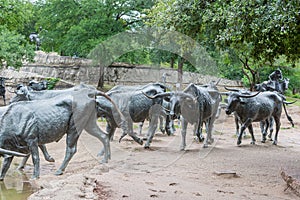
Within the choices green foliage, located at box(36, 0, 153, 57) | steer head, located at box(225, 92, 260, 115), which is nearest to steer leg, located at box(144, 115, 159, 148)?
steer head, located at box(225, 92, 260, 115)

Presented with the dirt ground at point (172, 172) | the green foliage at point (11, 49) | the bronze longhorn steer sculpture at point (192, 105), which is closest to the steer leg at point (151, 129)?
the dirt ground at point (172, 172)

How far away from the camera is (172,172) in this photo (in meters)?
9.05

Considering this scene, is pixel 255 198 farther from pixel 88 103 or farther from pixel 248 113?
pixel 248 113

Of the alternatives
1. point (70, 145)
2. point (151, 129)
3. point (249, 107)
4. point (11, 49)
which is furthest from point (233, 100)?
point (11, 49)

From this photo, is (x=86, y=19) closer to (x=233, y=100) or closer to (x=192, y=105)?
(x=233, y=100)

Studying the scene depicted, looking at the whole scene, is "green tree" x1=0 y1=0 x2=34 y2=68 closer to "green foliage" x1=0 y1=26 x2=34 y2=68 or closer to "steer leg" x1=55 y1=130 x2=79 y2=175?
"green foliage" x1=0 y1=26 x2=34 y2=68

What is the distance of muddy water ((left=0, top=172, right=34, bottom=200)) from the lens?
7270 millimetres

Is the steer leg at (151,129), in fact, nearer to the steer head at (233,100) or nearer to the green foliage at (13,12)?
the steer head at (233,100)

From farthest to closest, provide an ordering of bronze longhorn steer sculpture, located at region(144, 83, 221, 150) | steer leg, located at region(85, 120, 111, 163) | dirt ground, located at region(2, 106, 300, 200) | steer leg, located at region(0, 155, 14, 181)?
bronze longhorn steer sculpture, located at region(144, 83, 221, 150) < steer leg, located at region(85, 120, 111, 163) < steer leg, located at region(0, 155, 14, 181) < dirt ground, located at region(2, 106, 300, 200)

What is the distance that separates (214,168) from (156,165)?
52.9 inches

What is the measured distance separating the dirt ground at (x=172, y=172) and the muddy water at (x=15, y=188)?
0.66 ft

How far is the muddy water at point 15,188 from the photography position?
23.9 ft

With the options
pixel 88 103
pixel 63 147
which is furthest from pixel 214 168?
pixel 63 147

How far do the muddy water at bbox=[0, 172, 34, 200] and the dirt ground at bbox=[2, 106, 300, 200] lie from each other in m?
0.20
